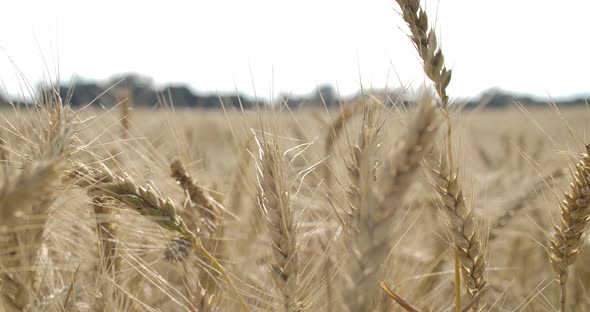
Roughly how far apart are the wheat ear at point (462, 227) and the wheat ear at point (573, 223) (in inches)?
9.1

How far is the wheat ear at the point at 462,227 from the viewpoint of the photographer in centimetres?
108

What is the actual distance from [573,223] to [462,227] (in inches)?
11.7

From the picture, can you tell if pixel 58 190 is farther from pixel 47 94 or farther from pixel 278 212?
pixel 278 212

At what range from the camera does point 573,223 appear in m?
1.16

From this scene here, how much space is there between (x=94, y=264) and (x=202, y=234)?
388mm

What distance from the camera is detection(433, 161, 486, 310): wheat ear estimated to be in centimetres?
108

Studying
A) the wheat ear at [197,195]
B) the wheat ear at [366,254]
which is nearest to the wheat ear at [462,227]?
the wheat ear at [366,254]

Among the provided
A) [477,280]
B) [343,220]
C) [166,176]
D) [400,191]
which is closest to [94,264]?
[166,176]

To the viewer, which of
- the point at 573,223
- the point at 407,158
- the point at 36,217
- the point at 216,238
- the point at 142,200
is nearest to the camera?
the point at 407,158

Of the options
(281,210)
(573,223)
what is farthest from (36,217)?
(573,223)

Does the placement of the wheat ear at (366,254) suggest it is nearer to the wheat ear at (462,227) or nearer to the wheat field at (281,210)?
the wheat field at (281,210)

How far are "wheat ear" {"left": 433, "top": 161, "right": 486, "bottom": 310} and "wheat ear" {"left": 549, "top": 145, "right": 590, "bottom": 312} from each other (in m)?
0.23

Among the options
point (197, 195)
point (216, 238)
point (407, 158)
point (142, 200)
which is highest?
point (407, 158)

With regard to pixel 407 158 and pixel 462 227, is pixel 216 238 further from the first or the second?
pixel 407 158
